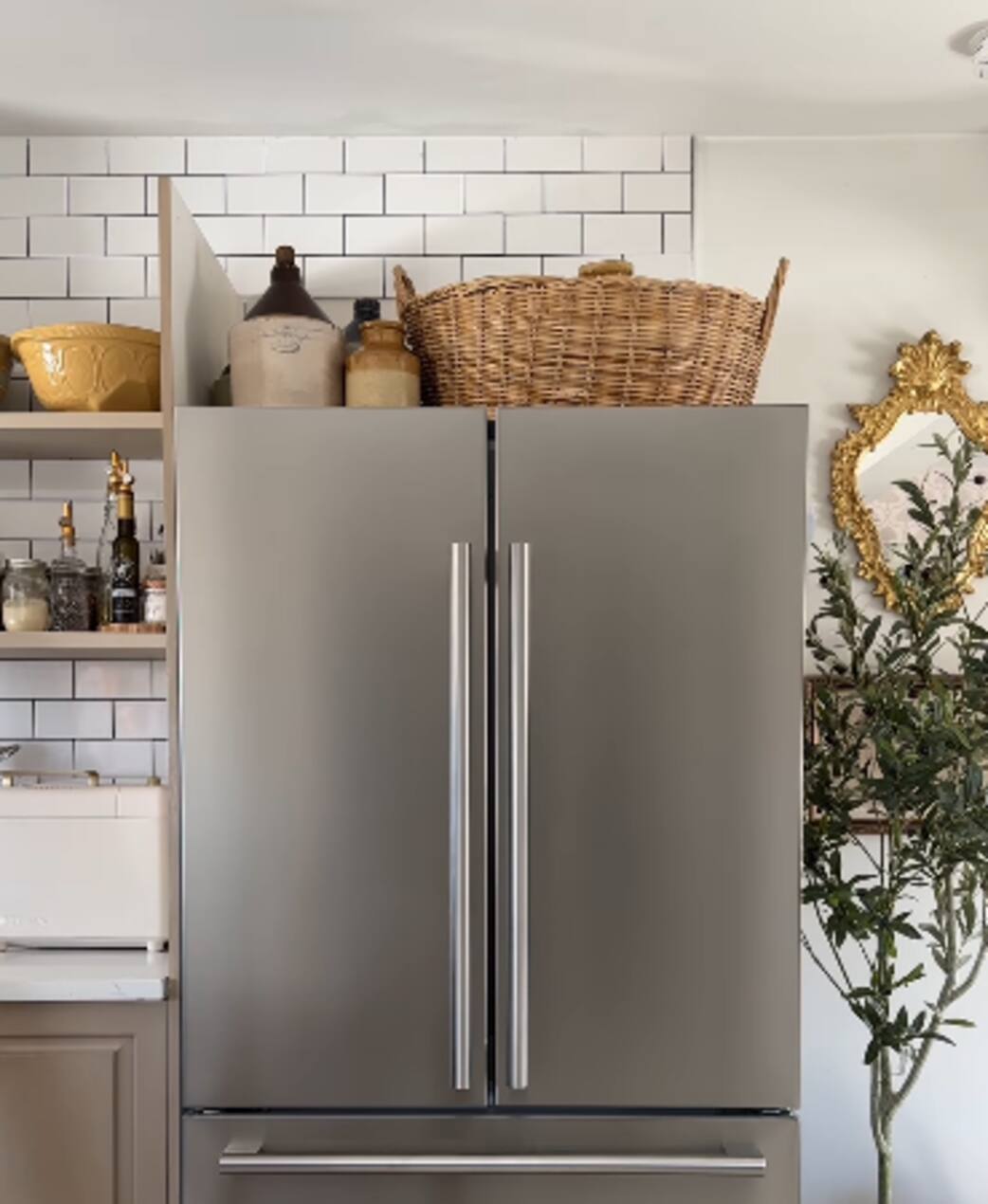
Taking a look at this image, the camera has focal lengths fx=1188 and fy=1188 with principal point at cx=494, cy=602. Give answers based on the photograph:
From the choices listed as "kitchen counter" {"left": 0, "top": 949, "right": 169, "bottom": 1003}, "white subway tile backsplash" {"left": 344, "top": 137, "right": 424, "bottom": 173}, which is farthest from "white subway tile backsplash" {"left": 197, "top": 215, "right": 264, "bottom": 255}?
"kitchen counter" {"left": 0, "top": 949, "right": 169, "bottom": 1003}

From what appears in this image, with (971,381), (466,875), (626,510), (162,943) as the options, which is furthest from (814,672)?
(162,943)

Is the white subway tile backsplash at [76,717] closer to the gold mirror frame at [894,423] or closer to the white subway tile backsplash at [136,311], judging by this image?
the white subway tile backsplash at [136,311]

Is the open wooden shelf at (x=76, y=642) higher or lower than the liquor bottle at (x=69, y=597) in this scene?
lower

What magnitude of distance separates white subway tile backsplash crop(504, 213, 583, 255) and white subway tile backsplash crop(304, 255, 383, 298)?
0.93ft

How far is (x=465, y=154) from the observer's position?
2.46 metres

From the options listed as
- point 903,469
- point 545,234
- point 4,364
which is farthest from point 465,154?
point 903,469

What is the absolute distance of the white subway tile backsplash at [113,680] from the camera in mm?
2404

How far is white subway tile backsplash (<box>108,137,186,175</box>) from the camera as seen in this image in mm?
2451

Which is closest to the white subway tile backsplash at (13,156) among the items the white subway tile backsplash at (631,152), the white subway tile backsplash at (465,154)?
the white subway tile backsplash at (465,154)

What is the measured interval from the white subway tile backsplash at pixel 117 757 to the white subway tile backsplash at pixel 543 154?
1414mm

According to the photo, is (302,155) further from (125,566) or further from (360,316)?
(125,566)

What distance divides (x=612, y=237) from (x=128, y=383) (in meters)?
1.04

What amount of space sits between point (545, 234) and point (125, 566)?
1102mm

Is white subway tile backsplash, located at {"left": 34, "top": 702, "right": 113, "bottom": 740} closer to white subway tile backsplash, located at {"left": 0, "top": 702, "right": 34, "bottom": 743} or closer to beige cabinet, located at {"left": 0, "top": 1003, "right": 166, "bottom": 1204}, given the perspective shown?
white subway tile backsplash, located at {"left": 0, "top": 702, "right": 34, "bottom": 743}
